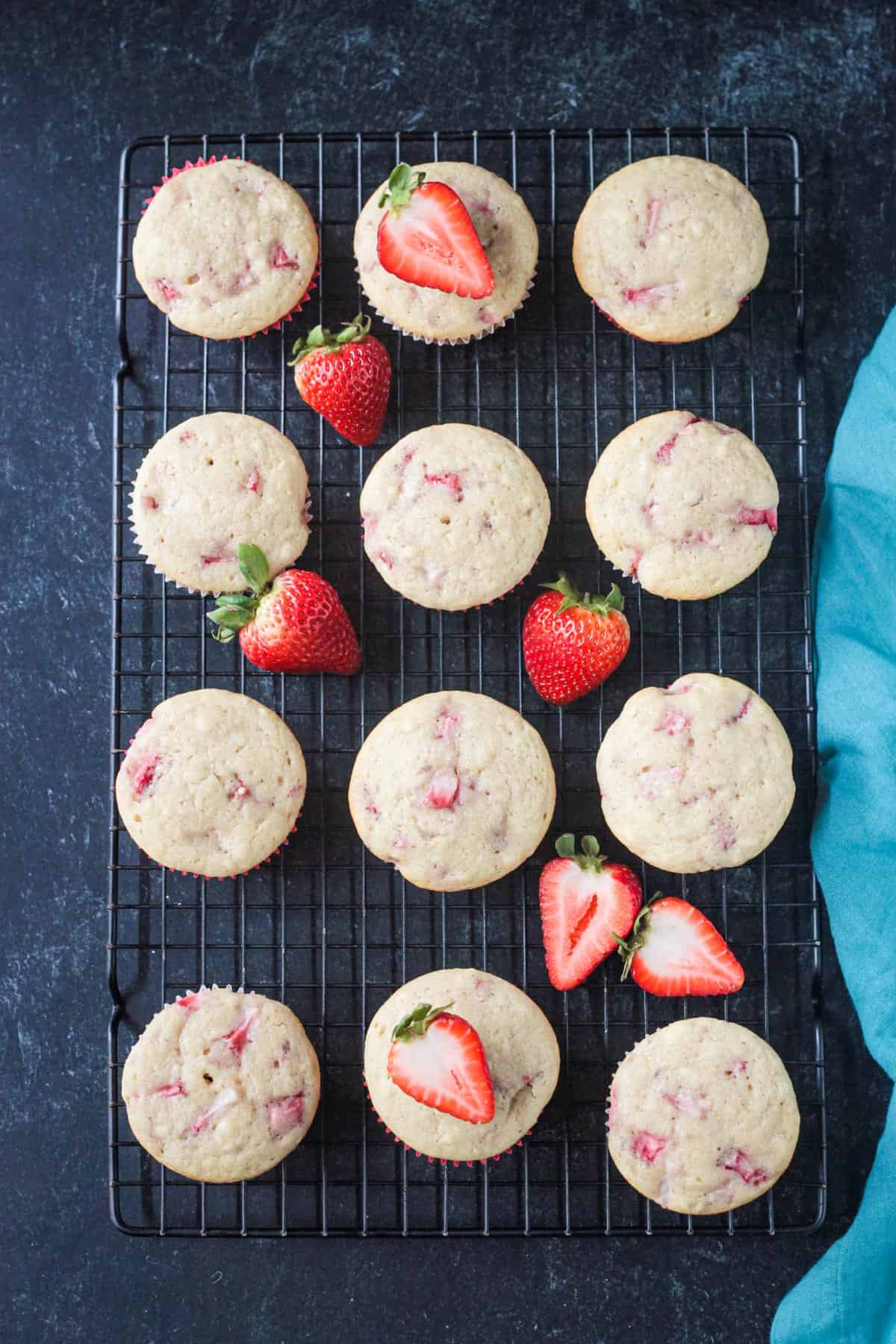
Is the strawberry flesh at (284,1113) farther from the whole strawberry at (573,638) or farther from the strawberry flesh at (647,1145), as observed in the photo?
the whole strawberry at (573,638)

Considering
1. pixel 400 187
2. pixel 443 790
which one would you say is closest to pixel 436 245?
pixel 400 187

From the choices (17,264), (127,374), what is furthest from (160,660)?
(17,264)

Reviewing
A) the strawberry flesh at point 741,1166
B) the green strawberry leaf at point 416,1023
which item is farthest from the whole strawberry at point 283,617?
the strawberry flesh at point 741,1166

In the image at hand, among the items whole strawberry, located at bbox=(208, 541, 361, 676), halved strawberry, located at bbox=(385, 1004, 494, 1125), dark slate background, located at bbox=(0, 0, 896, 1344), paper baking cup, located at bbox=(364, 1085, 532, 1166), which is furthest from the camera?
dark slate background, located at bbox=(0, 0, 896, 1344)

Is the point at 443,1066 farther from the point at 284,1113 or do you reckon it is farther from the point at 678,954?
the point at 678,954

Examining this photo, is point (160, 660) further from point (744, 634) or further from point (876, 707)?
point (876, 707)

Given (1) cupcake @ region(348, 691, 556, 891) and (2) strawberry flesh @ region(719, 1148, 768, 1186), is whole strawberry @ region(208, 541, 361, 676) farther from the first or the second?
(2) strawberry flesh @ region(719, 1148, 768, 1186)

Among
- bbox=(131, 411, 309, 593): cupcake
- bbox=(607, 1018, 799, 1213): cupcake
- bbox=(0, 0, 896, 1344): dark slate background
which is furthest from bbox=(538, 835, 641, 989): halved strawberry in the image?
bbox=(131, 411, 309, 593): cupcake
